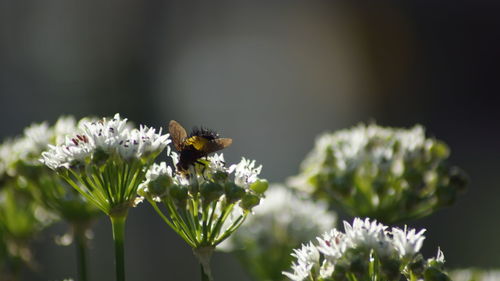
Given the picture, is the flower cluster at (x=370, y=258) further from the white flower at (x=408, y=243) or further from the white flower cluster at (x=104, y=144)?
the white flower cluster at (x=104, y=144)

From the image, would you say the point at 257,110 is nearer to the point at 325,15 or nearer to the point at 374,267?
the point at 325,15

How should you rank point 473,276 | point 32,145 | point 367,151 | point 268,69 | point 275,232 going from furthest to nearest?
point 268,69 → point 275,232 → point 367,151 → point 473,276 → point 32,145

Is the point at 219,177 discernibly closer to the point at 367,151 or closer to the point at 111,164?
the point at 111,164

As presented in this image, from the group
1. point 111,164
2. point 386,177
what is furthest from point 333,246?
point 386,177

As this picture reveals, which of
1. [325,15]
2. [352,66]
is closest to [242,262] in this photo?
[352,66]

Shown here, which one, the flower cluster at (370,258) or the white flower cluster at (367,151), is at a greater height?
the white flower cluster at (367,151)

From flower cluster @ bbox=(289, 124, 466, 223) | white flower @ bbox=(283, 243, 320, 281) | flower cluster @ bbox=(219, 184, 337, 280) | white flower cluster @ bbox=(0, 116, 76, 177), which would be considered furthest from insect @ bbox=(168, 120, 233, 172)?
flower cluster @ bbox=(219, 184, 337, 280)

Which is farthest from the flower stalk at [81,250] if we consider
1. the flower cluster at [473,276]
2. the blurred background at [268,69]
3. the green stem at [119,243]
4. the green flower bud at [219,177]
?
the blurred background at [268,69]
